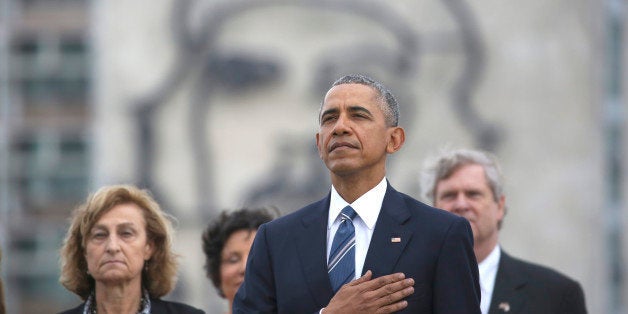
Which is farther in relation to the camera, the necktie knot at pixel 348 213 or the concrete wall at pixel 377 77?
the concrete wall at pixel 377 77

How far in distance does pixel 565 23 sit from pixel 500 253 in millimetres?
20652

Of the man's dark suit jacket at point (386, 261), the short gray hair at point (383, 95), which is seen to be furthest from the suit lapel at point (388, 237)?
the short gray hair at point (383, 95)

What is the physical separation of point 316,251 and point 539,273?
2.42m

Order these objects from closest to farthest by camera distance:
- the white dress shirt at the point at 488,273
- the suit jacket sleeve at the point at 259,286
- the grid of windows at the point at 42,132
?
1. the suit jacket sleeve at the point at 259,286
2. the white dress shirt at the point at 488,273
3. the grid of windows at the point at 42,132

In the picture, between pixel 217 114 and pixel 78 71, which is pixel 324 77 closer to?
pixel 217 114

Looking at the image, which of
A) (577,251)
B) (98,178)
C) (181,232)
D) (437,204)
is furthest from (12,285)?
(437,204)

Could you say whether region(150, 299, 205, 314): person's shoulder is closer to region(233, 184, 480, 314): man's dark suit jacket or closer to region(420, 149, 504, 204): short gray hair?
region(420, 149, 504, 204): short gray hair

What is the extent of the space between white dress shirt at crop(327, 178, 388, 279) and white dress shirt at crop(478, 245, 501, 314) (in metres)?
2.16

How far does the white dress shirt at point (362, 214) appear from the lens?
4902 mm

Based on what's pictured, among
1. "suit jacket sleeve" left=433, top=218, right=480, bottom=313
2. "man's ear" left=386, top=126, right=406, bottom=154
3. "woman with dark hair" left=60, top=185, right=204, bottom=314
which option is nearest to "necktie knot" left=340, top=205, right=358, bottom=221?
"man's ear" left=386, top=126, right=406, bottom=154

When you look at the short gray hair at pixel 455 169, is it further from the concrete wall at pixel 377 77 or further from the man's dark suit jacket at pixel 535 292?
the concrete wall at pixel 377 77

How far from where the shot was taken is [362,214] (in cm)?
493

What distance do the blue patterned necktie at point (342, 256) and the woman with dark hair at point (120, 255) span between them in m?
1.81

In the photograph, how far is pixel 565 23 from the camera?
27250 millimetres
